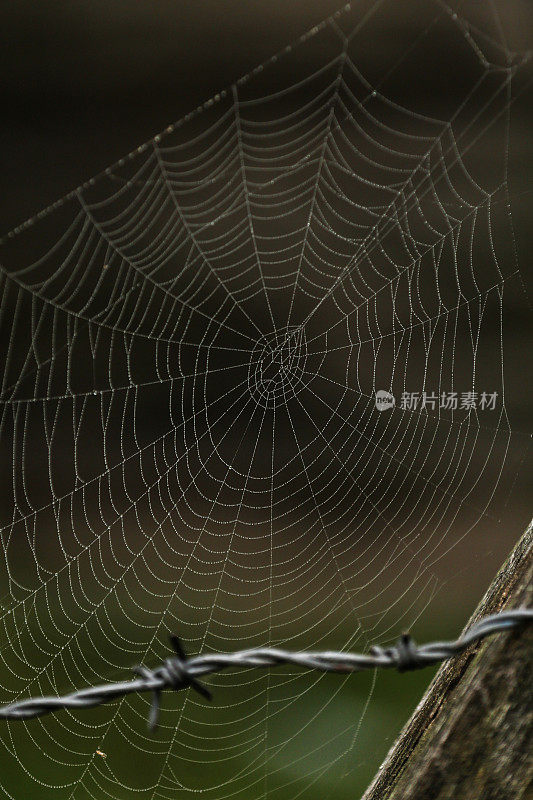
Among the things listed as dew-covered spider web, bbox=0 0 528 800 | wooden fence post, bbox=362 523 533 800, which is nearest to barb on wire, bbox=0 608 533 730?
wooden fence post, bbox=362 523 533 800

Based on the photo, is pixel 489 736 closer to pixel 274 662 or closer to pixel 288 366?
pixel 274 662

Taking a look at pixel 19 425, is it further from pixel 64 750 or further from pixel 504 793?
pixel 504 793

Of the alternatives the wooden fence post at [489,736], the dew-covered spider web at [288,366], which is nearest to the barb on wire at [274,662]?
the wooden fence post at [489,736]

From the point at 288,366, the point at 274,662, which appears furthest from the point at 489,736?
the point at 288,366

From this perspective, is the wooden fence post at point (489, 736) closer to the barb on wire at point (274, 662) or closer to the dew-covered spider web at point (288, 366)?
the barb on wire at point (274, 662)

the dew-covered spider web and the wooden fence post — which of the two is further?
the dew-covered spider web

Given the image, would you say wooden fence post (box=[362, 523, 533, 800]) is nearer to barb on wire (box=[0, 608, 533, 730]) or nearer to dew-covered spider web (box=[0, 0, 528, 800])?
barb on wire (box=[0, 608, 533, 730])
